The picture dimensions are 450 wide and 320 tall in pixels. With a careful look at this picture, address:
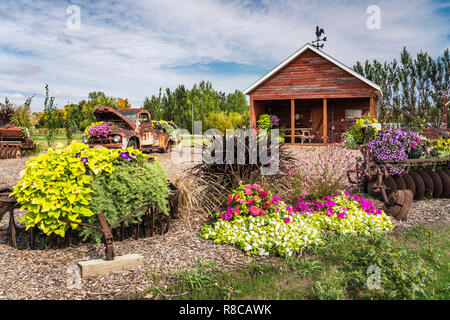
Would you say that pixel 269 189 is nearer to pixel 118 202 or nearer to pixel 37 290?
pixel 118 202

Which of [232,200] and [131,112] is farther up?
[131,112]

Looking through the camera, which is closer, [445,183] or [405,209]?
[405,209]

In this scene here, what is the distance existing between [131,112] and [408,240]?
459 inches

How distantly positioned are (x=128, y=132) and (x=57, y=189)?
9503 mm

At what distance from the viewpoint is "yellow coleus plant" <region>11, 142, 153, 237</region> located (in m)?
3.72

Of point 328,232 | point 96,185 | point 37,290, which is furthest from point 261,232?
point 37,290

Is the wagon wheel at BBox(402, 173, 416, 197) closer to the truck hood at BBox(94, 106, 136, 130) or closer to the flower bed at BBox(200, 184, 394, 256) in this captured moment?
the flower bed at BBox(200, 184, 394, 256)

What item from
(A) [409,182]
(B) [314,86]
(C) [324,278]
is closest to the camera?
(C) [324,278]

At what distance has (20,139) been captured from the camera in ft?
47.6

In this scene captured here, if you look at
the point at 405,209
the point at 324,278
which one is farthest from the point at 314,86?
the point at 324,278

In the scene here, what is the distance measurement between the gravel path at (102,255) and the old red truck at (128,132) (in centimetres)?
789

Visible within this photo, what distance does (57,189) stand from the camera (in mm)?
3748

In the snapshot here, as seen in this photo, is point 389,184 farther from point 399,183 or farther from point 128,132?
point 128,132
